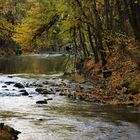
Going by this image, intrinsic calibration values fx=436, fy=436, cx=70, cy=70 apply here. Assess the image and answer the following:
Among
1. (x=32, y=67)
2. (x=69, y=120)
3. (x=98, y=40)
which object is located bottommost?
(x=69, y=120)

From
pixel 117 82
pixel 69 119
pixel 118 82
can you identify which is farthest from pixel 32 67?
pixel 69 119

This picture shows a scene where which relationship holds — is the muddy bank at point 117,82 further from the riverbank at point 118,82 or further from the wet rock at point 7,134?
the wet rock at point 7,134

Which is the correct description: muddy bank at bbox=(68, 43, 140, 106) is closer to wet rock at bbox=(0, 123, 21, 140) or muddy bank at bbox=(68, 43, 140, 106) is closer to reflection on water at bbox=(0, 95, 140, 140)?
reflection on water at bbox=(0, 95, 140, 140)

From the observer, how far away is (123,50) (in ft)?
90.2

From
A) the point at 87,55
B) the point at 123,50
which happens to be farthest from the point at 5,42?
the point at 87,55

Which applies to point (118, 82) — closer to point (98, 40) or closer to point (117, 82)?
point (117, 82)

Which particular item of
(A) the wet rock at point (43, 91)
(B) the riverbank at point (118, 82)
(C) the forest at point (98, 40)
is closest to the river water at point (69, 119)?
(B) the riverbank at point (118, 82)

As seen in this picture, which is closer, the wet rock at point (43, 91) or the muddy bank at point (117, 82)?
the muddy bank at point (117, 82)

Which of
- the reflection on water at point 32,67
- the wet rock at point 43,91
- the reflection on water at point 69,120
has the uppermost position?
the reflection on water at point 32,67

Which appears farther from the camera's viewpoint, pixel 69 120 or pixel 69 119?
pixel 69 119

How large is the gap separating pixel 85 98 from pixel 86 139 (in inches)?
373

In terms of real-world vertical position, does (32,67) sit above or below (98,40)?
below

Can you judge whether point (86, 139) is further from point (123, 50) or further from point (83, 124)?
point (123, 50)

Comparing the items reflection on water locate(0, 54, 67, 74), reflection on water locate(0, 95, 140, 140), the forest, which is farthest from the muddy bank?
reflection on water locate(0, 54, 67, 74)
